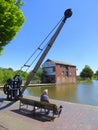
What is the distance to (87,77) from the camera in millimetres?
115812

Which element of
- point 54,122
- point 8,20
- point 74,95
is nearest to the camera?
point 54,122

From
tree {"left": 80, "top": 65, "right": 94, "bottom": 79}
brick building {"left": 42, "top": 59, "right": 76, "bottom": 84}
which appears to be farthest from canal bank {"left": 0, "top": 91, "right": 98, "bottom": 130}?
tree {"left": 80, "top": 65, "right": 94, "bottom": 79}

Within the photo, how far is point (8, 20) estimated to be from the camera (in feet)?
36.6

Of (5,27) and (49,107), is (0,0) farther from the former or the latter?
(49,107)

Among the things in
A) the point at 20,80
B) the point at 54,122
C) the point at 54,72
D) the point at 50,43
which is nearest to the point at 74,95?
the point at 20,80

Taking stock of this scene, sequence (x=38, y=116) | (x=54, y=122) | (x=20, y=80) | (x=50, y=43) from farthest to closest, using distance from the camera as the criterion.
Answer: (x=20, y=80)
(x=50, y=43)
(x=38, y=116)
(x=54, y=122)

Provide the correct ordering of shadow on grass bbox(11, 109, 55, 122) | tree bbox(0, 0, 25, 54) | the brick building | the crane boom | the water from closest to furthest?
shadow on grass bbox(11, 109, 55, 122)
tree bbox(0, 0, 25, 54)
the crane boom
the water
the brick building

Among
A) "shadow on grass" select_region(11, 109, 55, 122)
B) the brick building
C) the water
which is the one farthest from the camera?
the brick building

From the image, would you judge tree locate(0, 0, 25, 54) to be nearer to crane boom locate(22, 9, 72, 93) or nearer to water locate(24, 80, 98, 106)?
crane boom locate(22, 9, 72, 93)

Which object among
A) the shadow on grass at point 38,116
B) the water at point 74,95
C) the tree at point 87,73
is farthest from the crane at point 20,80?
the tree at point 87,73

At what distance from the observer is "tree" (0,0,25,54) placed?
10.7m

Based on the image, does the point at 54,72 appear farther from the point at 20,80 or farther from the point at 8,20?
the point at 8,20

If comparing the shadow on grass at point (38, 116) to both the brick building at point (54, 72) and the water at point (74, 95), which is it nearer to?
the water at point (74, 95)

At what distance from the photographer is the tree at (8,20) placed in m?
10.7
